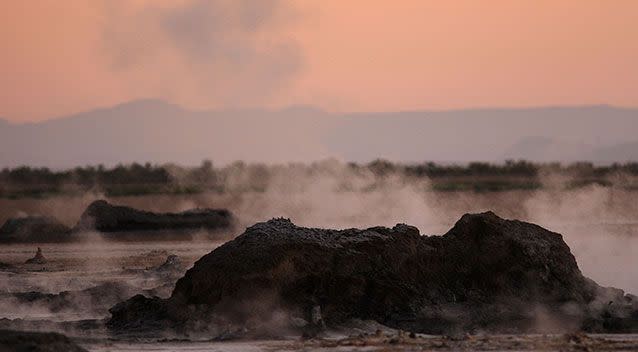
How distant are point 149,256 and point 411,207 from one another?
51.3 ft

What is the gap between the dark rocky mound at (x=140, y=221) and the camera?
1708 inches

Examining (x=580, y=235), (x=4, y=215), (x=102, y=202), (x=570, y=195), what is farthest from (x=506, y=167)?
Answer: (x=580, y=235)

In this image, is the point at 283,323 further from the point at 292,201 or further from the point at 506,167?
the point at 506,167

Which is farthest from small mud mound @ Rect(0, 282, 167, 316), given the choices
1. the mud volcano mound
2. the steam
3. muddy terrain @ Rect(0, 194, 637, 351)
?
the mud volcano mound

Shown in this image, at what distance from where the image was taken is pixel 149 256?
34.4 m

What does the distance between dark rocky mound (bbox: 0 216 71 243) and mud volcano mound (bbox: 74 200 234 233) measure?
74 centimetres

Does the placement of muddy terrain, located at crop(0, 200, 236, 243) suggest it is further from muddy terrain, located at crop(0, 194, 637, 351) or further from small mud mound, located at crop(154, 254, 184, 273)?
muddy terrain, located at crop(0, 194, 637, 351)

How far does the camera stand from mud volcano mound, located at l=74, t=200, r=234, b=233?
43375mm

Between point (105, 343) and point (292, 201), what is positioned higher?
point (292, 201)

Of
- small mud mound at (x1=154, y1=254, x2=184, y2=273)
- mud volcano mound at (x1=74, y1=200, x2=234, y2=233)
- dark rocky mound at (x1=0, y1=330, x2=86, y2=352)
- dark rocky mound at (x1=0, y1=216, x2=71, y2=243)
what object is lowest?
dark rocky mound at (x1=0, y1=330, x2=86, y2=352)

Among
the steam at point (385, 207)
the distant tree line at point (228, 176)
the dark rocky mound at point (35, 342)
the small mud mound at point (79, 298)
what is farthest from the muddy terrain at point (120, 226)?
the dark rocky mound at point (35, 342)

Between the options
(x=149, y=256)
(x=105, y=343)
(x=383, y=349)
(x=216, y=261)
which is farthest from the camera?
(x=149, y=256)

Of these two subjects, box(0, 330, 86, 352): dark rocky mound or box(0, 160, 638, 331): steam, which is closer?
box(0, 330, 86, 352): dark rocky mound

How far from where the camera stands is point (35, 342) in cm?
1544
